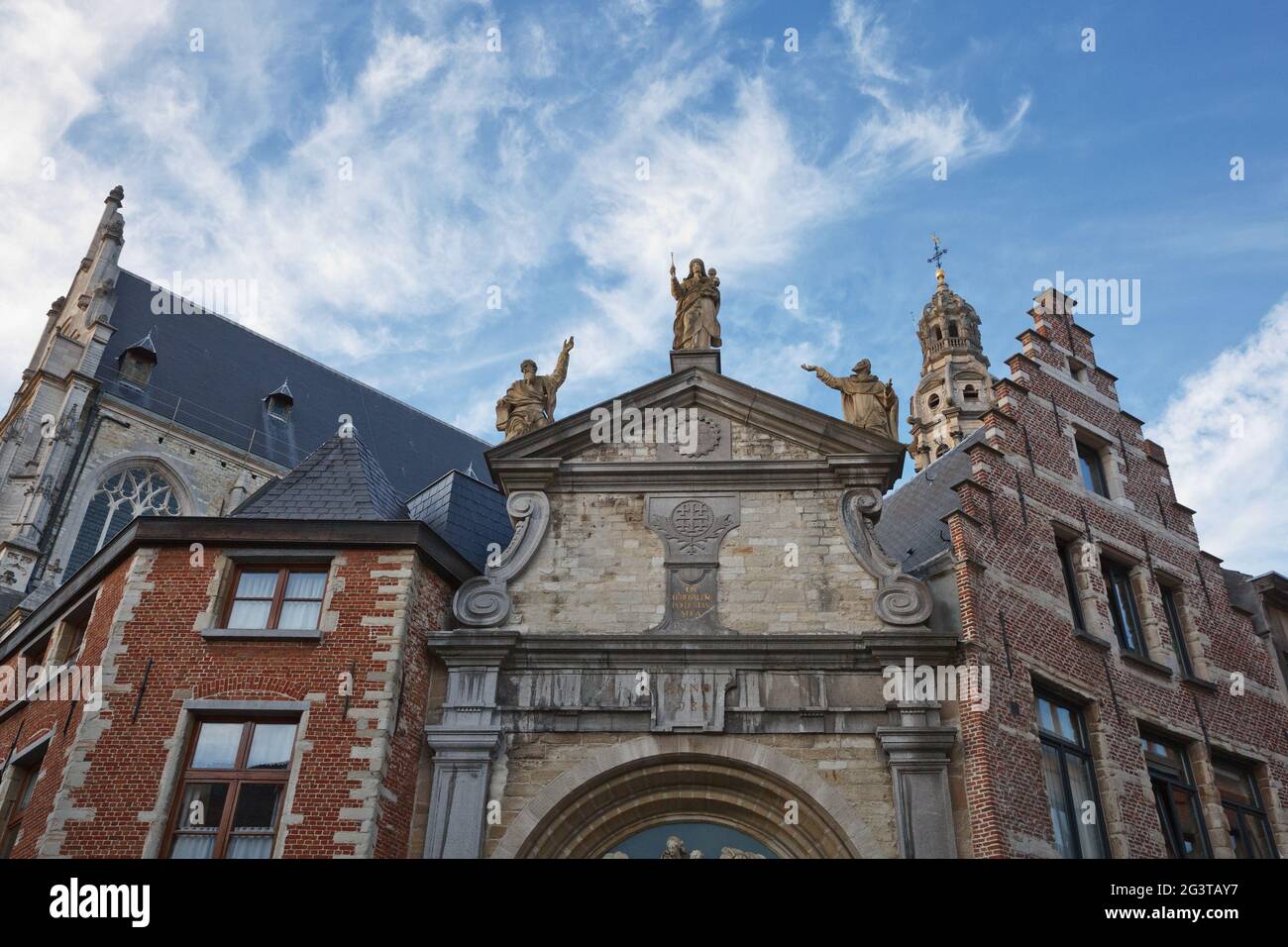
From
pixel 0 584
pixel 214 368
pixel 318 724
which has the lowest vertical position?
pixel 318 724

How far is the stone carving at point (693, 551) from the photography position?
12.3 metres

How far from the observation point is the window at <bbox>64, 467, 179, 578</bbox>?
27.1 metres

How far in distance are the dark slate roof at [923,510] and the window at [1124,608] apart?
85.1 inches

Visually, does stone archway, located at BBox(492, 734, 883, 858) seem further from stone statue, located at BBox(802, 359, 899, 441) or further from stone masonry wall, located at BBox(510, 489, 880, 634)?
stone statue, located at BBox(802, 359, 899, 441)

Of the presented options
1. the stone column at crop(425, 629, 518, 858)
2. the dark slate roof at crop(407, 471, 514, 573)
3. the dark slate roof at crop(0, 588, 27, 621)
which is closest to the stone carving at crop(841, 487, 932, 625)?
the stone column at crop(425, 629, 518, 858)

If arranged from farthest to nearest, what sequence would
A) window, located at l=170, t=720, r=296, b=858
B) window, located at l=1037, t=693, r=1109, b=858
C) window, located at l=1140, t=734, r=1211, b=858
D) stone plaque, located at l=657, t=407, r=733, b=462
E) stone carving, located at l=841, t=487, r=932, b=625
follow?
stone plaque, located at l=657, t=407, r=733, b=462, window, located at l=1140, t=734, r=1211, b=858, stone carving, located at l=841, t=487, r=932, b=625, window, located at l=1037, t=693, r=1109, b=858, window, located at l=170, t=720, r=296, b=858

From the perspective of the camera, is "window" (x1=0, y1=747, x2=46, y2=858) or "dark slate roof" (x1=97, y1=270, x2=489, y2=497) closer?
"window" (x1=0, y1=747, x2=46, y2=858)

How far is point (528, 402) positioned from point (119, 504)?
1801cm

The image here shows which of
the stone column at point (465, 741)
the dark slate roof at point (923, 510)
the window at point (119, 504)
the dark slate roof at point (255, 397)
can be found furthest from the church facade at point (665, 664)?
the dark slate roof at point (255, 397)

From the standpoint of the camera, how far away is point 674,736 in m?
11.5

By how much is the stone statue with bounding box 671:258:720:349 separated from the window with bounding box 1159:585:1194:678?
6943 mm
